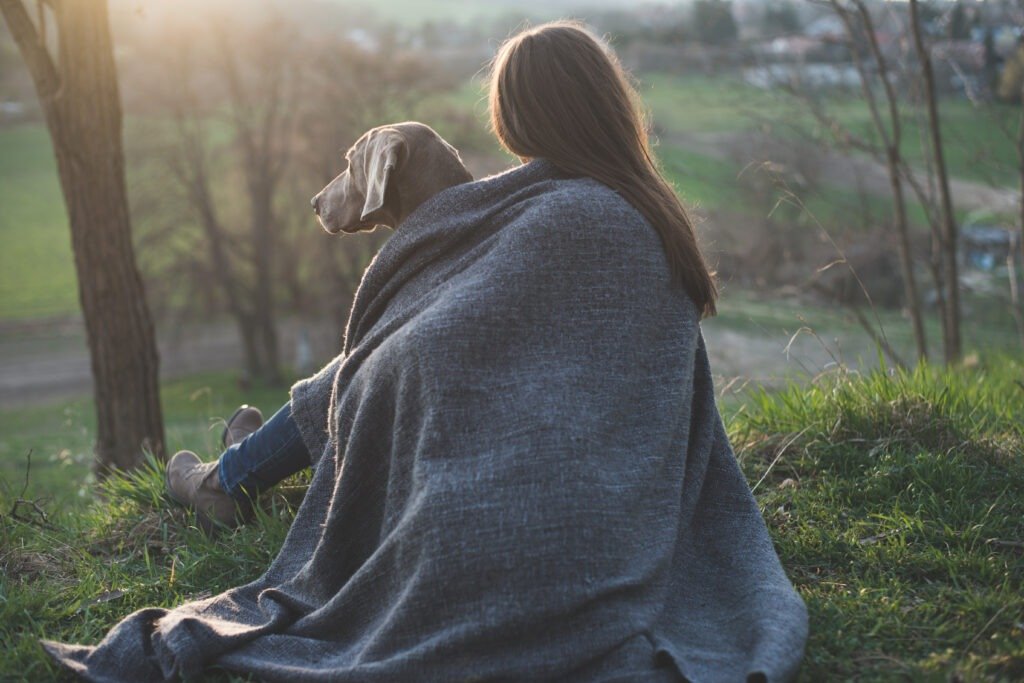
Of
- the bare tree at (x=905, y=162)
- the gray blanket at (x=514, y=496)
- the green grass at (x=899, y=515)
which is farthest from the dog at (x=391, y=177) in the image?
the bare tree at (x=905, y=162)

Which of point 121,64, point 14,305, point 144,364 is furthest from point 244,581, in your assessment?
point 14,305

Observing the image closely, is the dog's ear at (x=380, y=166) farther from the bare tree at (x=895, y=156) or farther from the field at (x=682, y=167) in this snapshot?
the bare tree at (x=895, y=156)

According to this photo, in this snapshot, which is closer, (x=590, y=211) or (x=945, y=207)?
(x=590, y=211)

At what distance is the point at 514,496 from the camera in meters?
2.61

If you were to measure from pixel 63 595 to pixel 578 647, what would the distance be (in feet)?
6.07

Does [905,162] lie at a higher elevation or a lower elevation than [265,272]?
higher

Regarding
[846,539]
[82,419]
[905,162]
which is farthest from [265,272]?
[846,539]

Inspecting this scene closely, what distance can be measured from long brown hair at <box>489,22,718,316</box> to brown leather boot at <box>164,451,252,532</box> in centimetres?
168

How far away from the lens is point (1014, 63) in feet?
22.7

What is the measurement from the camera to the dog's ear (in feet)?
10.8

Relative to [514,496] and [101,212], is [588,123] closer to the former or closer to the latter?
[514,496]

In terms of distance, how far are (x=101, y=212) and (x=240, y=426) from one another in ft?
5.53

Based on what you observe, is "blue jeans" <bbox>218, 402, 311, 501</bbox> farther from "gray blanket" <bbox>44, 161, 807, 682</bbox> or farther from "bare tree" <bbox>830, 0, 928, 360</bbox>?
"bare tree" <bbox>830, 0, 928, 360</bbox>

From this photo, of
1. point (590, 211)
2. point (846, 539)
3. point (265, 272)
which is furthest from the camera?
point (265, 272)
